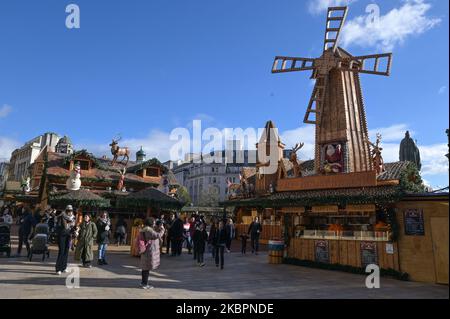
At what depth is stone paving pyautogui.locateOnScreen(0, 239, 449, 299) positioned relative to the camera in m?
8.16

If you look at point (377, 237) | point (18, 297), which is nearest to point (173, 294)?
point (18, 297)

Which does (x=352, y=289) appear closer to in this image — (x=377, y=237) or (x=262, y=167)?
(x=377, y=237)

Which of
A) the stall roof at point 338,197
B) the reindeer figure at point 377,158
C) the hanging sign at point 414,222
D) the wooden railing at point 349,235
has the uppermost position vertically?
the reindeer figure at point 377,158

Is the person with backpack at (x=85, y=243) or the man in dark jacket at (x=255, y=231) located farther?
the man in dark jacket at (x=255, y=231)

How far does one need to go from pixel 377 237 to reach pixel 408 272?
57.6 inches

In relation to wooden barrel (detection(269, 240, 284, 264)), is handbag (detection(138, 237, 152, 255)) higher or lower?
higher

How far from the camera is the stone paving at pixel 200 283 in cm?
816

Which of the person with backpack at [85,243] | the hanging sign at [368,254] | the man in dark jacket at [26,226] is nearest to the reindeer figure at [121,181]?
the man in dark jacket at [26,226]

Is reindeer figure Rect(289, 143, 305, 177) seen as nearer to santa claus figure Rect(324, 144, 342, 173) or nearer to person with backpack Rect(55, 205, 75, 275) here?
santa claus figure Rect(324, 144, 342, 173)

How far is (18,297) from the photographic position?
23.8 feet

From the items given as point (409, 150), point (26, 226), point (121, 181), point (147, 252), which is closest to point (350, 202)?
point (147, 252)

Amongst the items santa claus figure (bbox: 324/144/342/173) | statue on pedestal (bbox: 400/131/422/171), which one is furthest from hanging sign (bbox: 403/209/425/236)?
statue on pedestal (bbox: 400/131/422/171)

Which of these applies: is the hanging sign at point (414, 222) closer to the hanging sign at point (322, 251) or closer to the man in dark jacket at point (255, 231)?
the hanging sign at point (322, 251)

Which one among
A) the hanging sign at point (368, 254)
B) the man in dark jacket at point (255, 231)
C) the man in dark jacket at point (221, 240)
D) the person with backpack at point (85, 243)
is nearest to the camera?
the person with backpack at point (85, 243)
